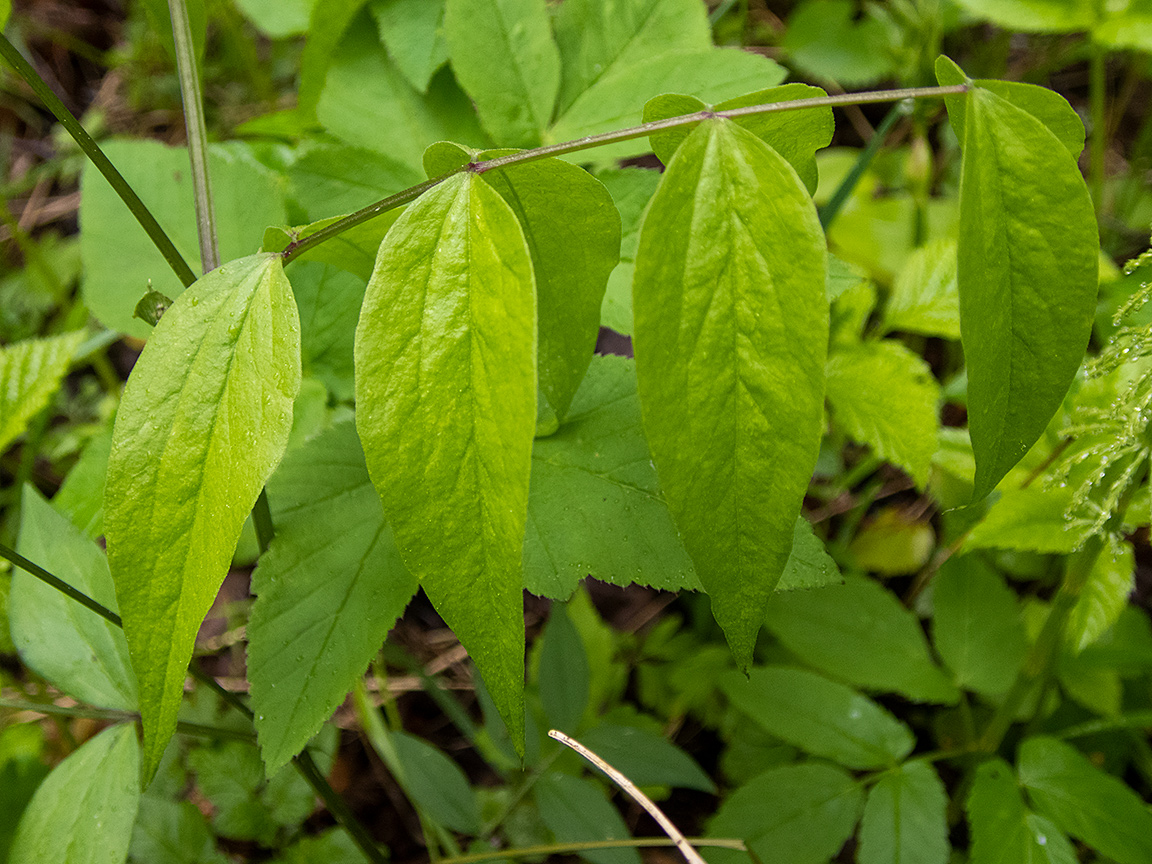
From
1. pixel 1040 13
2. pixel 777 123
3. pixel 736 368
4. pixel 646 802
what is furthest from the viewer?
pixel 1040 13

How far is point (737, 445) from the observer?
472mm

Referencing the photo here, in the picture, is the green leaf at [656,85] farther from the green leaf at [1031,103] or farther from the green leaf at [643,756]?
the green leaf at [643,756]

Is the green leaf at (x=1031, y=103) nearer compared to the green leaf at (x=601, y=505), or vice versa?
the green leaf at (x=1031, y=103)

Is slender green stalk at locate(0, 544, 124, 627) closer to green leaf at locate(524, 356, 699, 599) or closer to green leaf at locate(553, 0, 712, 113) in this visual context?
green leaf at locate(524, 356, 699, 599)

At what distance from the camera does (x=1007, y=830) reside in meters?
0.96

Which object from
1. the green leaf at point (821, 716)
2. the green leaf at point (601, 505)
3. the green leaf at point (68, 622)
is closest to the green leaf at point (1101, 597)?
the green leaf at point (821, 716)

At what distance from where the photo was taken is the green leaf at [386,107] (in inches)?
45.0

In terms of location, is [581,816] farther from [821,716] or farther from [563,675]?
[821,716]

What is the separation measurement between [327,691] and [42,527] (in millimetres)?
498

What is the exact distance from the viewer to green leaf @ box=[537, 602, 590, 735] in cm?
111

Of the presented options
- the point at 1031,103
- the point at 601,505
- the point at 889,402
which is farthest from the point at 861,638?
the point at 1031,103

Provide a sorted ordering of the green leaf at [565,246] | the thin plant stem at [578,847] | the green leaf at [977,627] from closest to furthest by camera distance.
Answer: the green leaf at [565,246]
the thin plant stem at [578,847]
the green leaf at [977,627]

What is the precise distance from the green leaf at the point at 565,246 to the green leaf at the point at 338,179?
520 mm

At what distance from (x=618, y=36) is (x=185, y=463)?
90 cm
